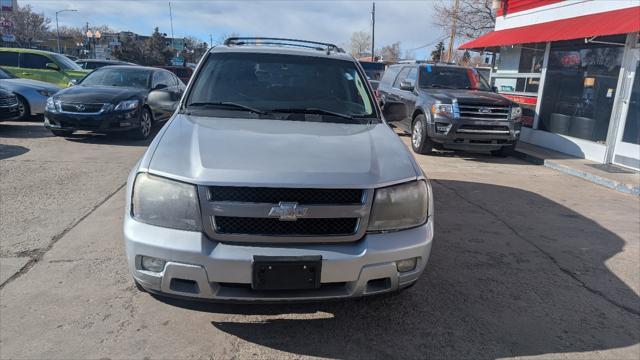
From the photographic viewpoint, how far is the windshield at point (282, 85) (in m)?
3.74

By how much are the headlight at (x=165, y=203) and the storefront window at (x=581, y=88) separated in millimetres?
9694

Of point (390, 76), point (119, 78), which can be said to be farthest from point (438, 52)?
point (119, 78)

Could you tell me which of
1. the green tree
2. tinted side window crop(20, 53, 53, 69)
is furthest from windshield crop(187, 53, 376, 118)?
the green tree

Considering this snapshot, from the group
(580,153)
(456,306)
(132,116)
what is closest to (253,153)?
(456,306)

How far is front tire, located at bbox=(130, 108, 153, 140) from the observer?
9.30 m

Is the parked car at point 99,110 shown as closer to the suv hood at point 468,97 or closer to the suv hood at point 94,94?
the suv hood at point 94,94

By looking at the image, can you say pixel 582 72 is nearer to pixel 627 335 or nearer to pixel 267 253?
pixel 627 335

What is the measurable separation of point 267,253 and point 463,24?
29.9 meters

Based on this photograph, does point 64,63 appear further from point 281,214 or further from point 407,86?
point 281,214

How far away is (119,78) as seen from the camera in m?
10.0

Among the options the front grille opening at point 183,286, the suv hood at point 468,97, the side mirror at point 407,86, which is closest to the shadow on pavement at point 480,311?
the front grille opening at point 183,286

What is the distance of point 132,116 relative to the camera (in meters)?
8.93

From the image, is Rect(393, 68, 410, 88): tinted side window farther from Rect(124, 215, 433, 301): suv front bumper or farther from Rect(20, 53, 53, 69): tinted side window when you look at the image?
Rect(20, 53, 53, 69): tinted side window

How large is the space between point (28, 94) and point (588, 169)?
12.3 metres
